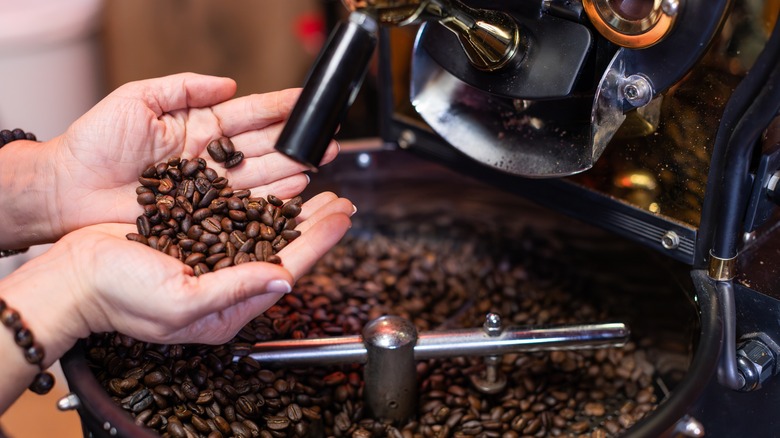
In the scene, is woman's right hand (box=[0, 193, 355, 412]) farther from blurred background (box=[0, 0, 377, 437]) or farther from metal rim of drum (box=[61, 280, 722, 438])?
blurred background (box=[0, 0, 377, 437])

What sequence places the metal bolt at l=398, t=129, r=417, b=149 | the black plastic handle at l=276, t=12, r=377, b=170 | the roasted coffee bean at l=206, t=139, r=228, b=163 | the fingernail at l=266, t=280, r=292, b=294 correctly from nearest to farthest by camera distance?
the black plastic handle at l=276, t=12, r=377, b=170 → the fingernail at l=266, t=280, r=292, b=294 → the roasted coffee bean at l=206, t=139, r=228, b=163 → the metal bolt at l=398, t=129, r=417, b=149

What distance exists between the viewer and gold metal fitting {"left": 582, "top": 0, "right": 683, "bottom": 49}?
0.73 metres

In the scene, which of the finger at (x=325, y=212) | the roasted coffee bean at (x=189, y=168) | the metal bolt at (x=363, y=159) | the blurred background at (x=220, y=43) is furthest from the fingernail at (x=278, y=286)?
the blurred background at (x=220, y=43)

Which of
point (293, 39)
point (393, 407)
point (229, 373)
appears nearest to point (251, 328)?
point (229, 373)

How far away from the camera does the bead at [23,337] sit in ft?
2.45

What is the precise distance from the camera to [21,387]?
0.77 metres

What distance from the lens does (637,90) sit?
79cm

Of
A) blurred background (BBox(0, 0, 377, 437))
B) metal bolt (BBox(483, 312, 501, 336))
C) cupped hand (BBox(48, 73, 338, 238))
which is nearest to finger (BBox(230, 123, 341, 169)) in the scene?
cupped hand (BBox(48, 73, 338, 238))

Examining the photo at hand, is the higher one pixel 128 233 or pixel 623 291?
pixel 128 233

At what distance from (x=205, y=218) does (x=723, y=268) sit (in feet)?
1.80

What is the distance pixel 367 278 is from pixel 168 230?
353 mm

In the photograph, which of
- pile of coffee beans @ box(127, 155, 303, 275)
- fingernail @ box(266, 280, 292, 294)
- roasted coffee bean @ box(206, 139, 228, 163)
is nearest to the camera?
fingernail @ box(266, 280, 292, 294)

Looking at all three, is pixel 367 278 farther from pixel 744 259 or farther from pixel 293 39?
pixel 293 39

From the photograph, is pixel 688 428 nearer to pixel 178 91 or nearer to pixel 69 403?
pixel 69 403
